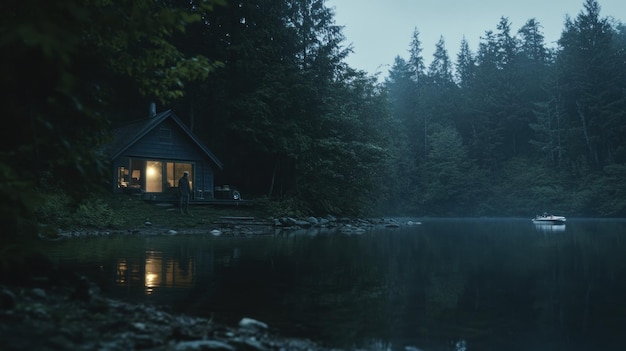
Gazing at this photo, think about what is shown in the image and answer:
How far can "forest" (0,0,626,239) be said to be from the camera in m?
5.48

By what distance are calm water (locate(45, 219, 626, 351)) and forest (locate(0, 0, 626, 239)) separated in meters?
3.03

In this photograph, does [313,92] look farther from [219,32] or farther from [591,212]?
[591,212]

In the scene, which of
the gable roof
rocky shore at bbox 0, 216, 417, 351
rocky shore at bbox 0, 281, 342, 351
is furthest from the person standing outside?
rocky shore at bbox 0, 281, 342, 351

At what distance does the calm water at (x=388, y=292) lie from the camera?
257 inches

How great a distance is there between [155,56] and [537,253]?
49.4 feet

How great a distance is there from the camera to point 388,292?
930cm

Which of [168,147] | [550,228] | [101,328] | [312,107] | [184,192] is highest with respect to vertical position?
[312,107]

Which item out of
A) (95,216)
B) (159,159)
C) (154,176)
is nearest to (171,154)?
(159,159)

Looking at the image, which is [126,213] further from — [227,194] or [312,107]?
[312,107]

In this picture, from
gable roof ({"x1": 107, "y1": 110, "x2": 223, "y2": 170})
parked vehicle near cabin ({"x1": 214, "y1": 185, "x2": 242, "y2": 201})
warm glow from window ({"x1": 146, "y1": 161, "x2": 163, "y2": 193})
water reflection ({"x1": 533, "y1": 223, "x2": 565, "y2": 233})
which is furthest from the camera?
parked vehicle near cabin ({"x1": 214, "y1": 185, "x2": 242, "y2": 201})

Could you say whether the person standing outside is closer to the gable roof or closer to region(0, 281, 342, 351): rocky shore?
the gable roof

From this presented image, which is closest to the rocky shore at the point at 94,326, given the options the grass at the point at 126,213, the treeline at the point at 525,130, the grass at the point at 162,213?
the grass at the point at 126,213

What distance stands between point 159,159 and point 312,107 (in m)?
12.5

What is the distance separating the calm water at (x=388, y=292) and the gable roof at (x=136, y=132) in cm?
1647
